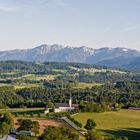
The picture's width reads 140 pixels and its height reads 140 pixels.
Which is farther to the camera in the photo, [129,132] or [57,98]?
[57,98]

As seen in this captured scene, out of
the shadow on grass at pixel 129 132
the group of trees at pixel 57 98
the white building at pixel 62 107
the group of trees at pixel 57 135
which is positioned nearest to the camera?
the group of trees at pixel 57 135

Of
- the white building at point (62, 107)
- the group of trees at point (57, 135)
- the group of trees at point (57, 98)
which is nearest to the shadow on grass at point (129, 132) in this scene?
the group of trees at point (57, 135)

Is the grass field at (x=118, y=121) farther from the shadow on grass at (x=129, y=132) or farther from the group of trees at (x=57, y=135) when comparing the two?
the group of trees at (x=57, y=135)

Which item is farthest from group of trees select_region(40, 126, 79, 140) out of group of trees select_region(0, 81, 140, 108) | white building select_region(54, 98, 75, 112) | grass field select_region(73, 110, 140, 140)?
group of trees select_region(0, 81, 140, 108)

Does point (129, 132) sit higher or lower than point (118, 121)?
higher

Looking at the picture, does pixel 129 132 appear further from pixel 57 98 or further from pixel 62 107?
pixel 57 98

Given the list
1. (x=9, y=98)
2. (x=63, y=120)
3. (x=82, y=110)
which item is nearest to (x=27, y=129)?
(x=63, y=120)

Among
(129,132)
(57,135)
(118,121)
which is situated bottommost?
(118,121)

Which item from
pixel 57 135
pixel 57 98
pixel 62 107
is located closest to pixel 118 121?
pixel 62 107

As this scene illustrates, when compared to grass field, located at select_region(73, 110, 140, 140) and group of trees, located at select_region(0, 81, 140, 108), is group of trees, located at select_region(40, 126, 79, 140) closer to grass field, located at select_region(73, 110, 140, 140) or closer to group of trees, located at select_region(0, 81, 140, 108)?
grass field, located at select_region(73, 110, 140, 140)

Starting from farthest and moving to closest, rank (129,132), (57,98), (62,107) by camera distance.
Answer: (57,98), (62,107), (129,132)
